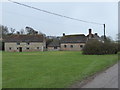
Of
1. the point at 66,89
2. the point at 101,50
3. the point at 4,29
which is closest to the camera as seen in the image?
the point at 66,89

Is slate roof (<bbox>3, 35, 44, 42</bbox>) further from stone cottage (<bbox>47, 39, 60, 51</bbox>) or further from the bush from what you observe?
the bush

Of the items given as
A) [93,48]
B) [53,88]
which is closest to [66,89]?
[53,88]

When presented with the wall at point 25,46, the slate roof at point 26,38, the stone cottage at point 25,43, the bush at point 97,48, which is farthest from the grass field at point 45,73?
the slate roof at point 26,38

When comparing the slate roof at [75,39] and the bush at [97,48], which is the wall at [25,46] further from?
the bush at [97,48]

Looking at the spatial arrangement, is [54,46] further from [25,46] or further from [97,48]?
[97,48]

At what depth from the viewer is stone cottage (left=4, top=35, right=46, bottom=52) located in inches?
3167

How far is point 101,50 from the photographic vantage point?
139ft

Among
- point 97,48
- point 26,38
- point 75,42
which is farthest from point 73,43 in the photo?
point 97,48

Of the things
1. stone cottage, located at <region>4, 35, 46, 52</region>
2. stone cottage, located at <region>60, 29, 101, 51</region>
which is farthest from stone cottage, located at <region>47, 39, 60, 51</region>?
stone cottage, located at <region>4, 35, 46, 52</region>

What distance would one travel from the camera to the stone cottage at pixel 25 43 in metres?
80.4

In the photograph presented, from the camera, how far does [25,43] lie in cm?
8100

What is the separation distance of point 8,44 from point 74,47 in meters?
25.6

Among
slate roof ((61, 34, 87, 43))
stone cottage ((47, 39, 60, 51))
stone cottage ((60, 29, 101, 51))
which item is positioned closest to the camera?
stone cottage ((60, 29, 101, 51))

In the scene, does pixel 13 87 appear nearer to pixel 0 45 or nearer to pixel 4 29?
pixel 0 45
